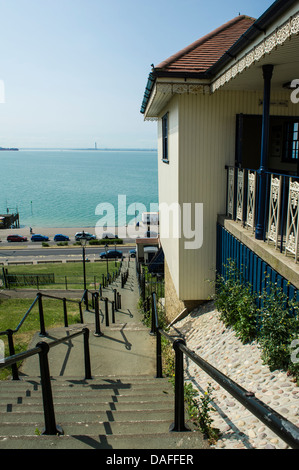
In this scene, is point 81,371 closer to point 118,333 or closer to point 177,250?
point 118,333

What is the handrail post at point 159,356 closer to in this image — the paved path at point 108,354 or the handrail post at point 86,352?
the handrail post at point 86,352

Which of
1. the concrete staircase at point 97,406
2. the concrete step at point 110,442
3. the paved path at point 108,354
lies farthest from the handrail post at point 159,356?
the concrete step at point 110,442

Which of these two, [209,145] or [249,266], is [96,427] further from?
[209,145]

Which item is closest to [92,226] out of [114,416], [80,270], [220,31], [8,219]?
[8,219]

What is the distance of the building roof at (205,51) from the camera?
7613mm

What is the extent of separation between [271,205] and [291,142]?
391 cm

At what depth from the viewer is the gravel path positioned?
333cm

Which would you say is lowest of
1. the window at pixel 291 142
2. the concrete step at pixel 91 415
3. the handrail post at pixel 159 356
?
the handrail post at pixel 159 356

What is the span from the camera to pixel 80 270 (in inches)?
1377

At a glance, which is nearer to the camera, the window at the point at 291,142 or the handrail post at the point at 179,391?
the handrail post at the point at 179,391

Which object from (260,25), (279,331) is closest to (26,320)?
(279,331)

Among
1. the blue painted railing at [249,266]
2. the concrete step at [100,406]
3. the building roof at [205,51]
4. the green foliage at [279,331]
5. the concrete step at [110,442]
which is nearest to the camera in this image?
the concrete step at [110,442]

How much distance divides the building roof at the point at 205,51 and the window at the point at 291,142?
2437 mm

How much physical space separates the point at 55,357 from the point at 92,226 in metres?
77.0
